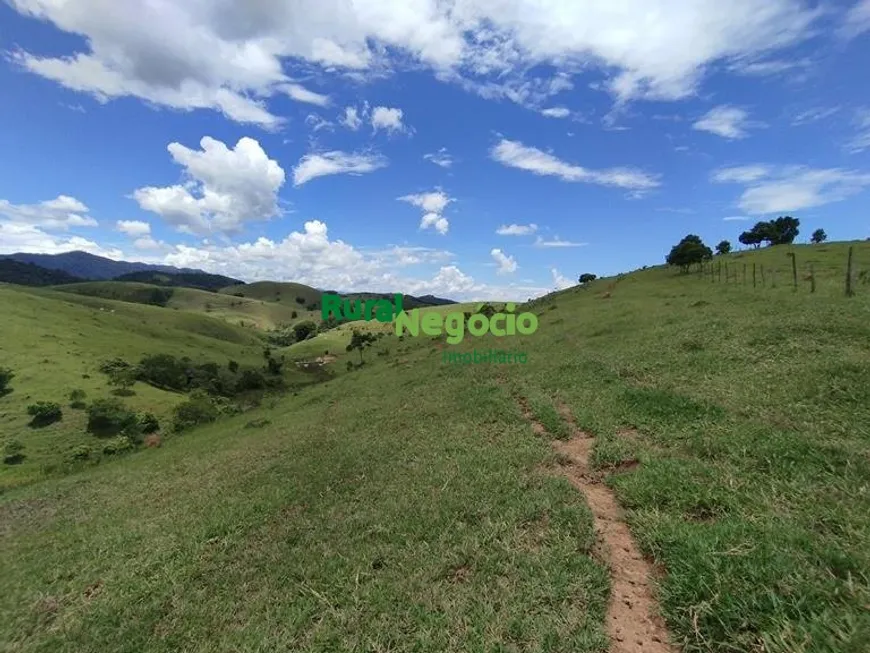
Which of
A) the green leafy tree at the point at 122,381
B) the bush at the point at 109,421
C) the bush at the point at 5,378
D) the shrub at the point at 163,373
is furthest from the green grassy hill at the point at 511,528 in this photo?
the shrub at the point at 163,373

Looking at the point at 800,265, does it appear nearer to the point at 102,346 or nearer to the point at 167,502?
the point at 167,502

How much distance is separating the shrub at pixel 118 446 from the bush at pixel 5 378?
93.4 feet

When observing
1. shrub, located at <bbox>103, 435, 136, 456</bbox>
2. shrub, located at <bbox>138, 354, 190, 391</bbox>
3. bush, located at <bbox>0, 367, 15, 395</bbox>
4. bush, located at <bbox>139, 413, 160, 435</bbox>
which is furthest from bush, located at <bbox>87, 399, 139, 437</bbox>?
shrub, located at <bbox>138, 354, 190, 391</bbox>

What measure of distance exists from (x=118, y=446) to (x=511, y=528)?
214ft

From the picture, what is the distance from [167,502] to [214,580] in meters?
9.09

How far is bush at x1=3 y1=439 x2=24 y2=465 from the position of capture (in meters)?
54.3

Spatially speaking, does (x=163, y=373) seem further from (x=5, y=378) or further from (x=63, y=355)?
(x=5, y=378)

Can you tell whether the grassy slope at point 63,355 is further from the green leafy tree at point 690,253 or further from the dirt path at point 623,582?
the green leafy tree at point 690,253

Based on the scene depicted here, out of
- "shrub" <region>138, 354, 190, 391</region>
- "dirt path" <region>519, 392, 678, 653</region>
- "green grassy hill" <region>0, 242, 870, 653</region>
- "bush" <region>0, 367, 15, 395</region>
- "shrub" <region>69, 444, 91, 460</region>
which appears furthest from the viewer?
"shrub" <region>138, 354, 190, 391</region>

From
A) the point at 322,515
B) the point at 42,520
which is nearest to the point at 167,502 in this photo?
the point at 42,520

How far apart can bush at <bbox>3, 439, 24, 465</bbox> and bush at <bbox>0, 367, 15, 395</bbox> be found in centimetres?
2125

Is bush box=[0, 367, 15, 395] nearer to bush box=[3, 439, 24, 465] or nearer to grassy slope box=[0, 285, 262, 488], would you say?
grassy slope box=[0, 285, 262, 488]

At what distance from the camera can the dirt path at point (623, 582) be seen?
5.55 m

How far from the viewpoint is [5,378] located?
7475 centimetres
